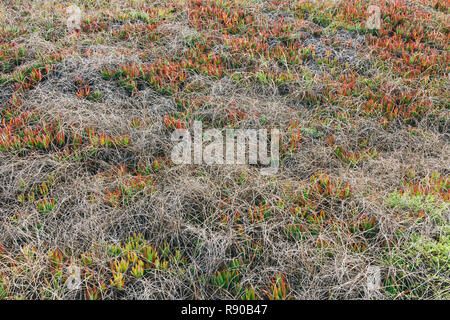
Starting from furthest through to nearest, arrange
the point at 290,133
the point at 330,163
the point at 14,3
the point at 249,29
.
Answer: the point at 14,3 → the point at 249,29 → the point at 290,133 → the point at 330,163

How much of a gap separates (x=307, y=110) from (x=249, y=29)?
278cm

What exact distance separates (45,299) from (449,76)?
667cm

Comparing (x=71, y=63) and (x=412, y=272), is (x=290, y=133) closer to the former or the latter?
(x=412, y=272)

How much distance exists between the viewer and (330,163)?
4.72 meters

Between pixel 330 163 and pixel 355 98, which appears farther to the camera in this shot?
pixel 355 98

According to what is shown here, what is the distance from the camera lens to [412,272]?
3307 mm

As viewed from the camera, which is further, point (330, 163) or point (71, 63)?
point (71, 63)

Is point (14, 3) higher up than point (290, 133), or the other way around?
point (14, 3)

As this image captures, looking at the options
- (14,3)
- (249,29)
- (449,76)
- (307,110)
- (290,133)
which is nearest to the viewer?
(290,133)
